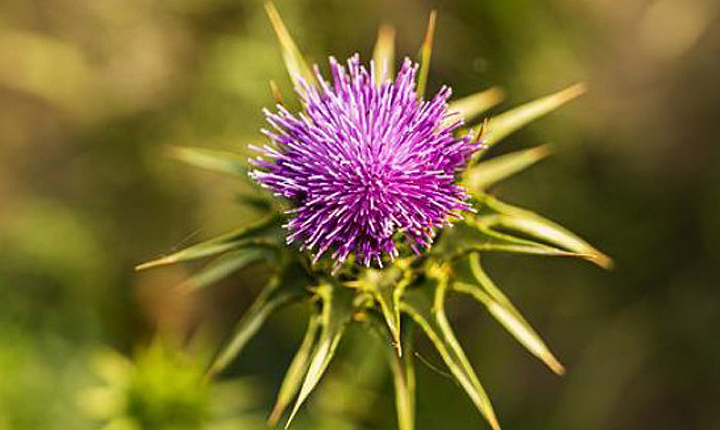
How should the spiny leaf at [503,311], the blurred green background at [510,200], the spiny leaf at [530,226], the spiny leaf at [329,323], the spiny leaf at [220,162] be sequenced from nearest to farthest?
the spiny leaf at [329,323] < the spiny leaf at [503,311] < the spiny leaf at [530,226] < the spiny leaf at [220,162] < the blurred green background at [510,200]

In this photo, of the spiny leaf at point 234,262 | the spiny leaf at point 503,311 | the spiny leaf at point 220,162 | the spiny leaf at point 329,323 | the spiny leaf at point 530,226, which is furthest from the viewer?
the spiny leaf at point 220,162

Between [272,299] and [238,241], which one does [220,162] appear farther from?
[272,299]

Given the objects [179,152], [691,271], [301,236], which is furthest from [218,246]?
[691,271]

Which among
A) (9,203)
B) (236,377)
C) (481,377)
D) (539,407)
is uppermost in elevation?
(9,203)

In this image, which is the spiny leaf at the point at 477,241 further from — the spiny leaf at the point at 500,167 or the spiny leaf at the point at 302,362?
the spiny leaf at the point at 302,362

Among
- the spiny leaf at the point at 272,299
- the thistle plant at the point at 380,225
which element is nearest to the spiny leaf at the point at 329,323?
the thistle plant at the point at 380,225

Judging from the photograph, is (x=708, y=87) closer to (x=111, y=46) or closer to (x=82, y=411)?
(x=111, y=46)

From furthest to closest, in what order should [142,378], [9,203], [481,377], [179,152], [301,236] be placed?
[9,203]
[481,377]
[142,378]
[179,152]
[301,236]

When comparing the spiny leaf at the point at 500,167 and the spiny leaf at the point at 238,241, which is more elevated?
the spiny leaf at the point at 238,241

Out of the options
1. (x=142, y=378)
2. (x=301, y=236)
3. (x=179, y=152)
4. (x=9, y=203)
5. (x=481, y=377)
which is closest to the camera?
(x=301, y=236)
